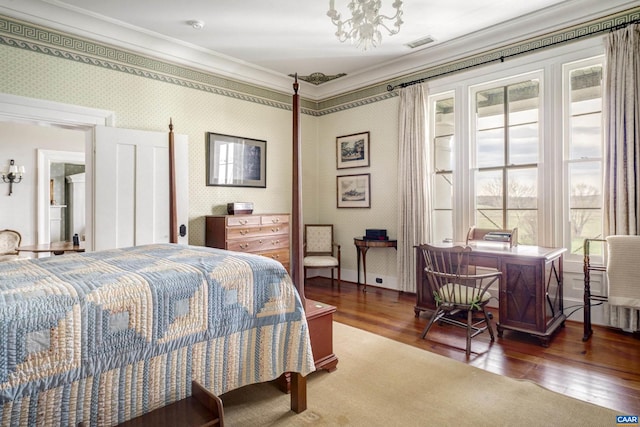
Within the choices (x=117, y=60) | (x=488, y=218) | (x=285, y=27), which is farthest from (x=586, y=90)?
(x=117, y=60)

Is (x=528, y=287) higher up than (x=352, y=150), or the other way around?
(x=352, y=150)

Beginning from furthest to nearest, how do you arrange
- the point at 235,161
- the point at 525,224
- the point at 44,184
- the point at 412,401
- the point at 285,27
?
the point at 44,184 < the point at 235,161 < the point at 525,224 < the point at 285,27 < the point at 412,401

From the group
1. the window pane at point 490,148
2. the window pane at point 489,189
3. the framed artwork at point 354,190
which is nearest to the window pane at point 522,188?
the window pane at point 489,189

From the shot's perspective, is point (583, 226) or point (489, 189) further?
point (489, 189)

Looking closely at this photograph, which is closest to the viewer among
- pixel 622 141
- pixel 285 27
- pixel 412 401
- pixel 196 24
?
pixel 412 401

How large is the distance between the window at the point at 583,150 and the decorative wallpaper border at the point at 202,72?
1.20 ft

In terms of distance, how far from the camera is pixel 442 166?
15.7ft

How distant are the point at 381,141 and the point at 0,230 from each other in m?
6.25

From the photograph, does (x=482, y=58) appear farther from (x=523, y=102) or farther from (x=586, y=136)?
(x=586, y=136)

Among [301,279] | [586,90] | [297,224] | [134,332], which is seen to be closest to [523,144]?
[586,90]

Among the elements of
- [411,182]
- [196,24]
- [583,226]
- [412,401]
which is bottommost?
[412,401]

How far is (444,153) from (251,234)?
271 cm

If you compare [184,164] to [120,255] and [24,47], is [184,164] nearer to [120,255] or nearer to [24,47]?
[24,47]

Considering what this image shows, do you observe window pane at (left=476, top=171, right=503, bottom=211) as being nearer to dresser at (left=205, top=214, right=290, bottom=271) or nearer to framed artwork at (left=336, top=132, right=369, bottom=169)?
framed artwork at (left=336, top=132, right=369, bottom=169)
